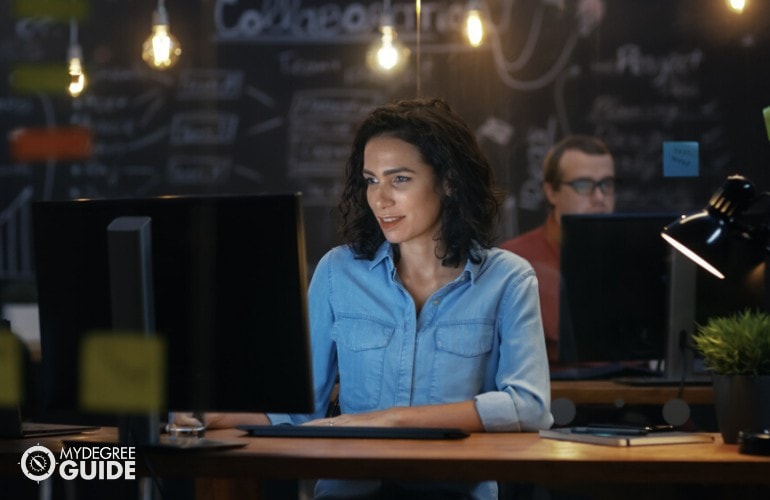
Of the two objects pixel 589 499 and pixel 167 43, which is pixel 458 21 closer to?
pixel 167 43

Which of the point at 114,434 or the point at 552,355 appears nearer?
the point at 114,434

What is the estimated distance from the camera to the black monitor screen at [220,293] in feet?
6.41

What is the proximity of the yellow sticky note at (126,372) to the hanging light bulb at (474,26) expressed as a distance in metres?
3.26

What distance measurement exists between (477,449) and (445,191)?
815mm

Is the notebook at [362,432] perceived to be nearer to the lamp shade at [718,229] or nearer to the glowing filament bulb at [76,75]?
the lamp shade at [718,229]

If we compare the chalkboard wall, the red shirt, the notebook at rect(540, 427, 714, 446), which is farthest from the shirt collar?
the chalkboard wall

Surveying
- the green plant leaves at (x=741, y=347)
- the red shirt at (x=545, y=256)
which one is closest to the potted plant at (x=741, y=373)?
the green plant leaves at (x=741, y=347)

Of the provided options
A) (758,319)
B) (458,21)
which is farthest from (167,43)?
(758,319)

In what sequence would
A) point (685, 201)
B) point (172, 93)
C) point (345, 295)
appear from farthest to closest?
1. point (172, 93)
2. point (685, 201)
3. point (345, 295)

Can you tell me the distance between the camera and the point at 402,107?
272 centimetres

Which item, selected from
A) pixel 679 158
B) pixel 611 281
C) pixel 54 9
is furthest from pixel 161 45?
pixel 611 281

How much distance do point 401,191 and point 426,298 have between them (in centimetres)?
23

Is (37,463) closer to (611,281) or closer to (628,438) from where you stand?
(628,438)

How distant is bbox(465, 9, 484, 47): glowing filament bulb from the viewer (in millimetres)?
5035
